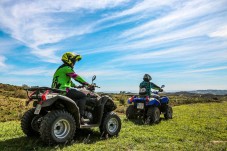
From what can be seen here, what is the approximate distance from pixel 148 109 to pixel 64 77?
7.45 metres

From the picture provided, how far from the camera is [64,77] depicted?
9.54m

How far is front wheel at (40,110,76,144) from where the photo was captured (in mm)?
8188

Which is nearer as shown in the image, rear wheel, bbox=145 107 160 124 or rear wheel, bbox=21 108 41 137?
rear wheel, bbox=21 108 41 137

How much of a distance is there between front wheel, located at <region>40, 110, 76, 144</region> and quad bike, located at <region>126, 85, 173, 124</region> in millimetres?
6818

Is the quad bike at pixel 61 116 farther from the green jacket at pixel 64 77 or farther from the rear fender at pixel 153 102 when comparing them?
the rear fender at pixel 153 102

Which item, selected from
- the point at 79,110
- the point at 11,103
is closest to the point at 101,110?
the point at 79,110

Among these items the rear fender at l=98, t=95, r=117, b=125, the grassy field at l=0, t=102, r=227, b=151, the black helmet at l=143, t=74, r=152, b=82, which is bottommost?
the grassy field at l=0, t=102, r=227, b=151

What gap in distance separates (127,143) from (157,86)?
8.19 m

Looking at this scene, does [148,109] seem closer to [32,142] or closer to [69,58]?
[69,58]

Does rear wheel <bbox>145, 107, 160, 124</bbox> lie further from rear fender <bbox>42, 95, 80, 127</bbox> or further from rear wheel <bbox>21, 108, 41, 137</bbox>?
rear wheel <bbox>21, 108, 41, 137</bbox>

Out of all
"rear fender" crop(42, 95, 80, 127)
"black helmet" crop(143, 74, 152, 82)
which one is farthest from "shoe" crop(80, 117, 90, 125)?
"black helmet" crop(143, 74, 152, 82)

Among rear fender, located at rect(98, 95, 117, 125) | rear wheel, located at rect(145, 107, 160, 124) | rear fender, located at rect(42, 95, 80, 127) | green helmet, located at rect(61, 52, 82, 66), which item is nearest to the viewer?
rear fender, located at rect(42, 95, 80, 127)

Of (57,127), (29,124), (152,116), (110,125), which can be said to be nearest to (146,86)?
(152,116)

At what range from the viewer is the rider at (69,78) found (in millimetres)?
9469
